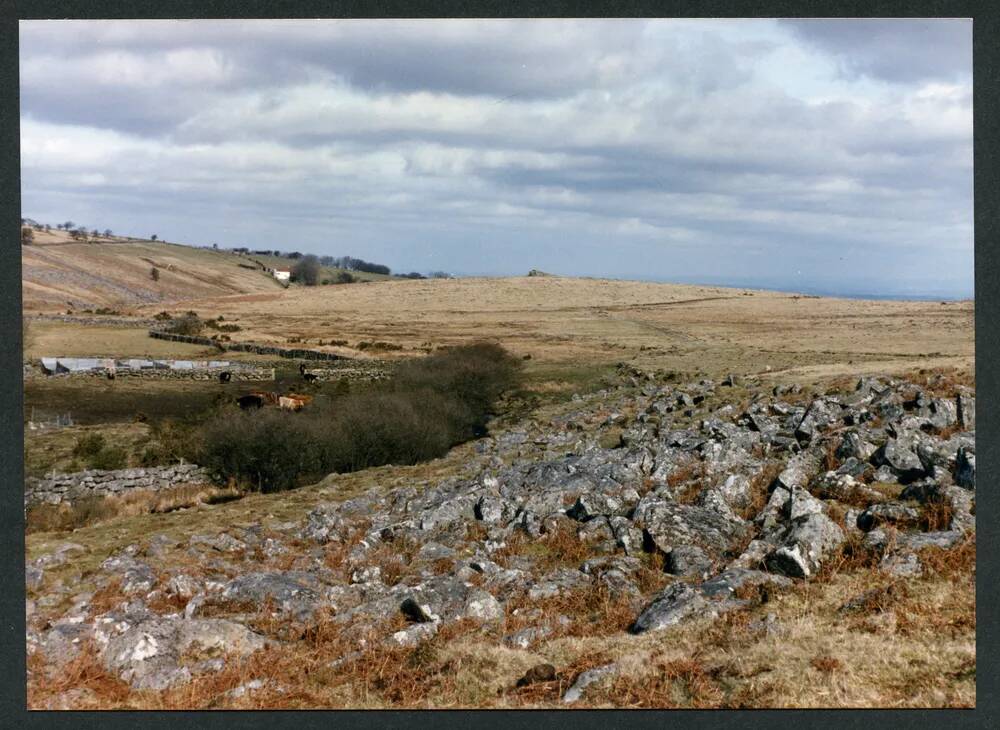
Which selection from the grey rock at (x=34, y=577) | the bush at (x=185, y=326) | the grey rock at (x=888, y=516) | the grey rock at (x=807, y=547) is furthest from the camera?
the bush at (x=185, y=326)

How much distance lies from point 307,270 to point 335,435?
4739 centimetres

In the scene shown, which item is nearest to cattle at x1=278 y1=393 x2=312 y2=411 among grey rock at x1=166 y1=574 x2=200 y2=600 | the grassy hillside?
grey rock at x1=166 y1=574 x2=200 y2=600

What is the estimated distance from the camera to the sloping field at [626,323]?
69.9ft

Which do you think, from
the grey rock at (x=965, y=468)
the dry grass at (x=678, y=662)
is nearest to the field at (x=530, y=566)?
the dry grass at (x=678, y=662)

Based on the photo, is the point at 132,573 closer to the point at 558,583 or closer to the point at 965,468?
the point at 558,583

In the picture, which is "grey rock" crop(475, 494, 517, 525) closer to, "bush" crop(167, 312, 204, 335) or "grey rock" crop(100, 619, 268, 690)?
"grey rock" crop(100, 619, 268, 690)

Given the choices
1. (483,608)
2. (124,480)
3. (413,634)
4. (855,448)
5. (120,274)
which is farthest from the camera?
(120,274)

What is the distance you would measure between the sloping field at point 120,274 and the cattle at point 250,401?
16.2 ft

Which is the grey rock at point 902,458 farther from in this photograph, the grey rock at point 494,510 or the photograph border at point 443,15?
the grey rock at point 494,510

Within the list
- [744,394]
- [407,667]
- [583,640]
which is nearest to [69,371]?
[407,667]

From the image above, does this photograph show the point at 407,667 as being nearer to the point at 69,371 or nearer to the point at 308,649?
the point at 308,649

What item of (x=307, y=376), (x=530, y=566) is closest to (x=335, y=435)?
(x=307, y=376)

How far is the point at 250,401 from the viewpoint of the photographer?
60.0 feet

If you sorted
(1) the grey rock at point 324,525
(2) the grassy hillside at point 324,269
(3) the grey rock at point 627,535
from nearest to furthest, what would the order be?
(3) the grey rock at point 627,535
(1) the grey rock at point 324,525
(2) the grassy hillside at point 324,269
